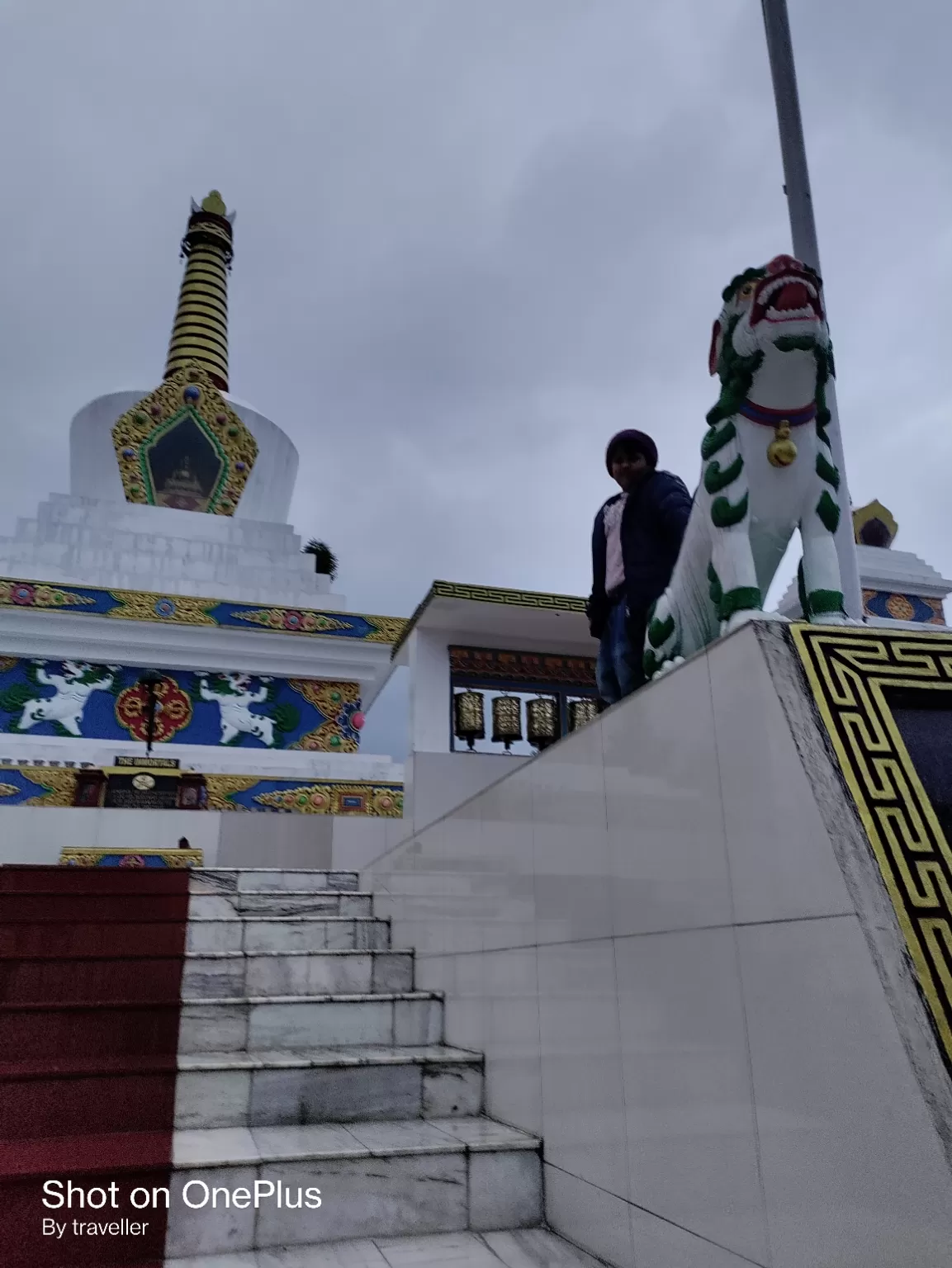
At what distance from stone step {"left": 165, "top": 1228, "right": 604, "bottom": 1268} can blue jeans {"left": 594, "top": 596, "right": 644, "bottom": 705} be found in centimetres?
167

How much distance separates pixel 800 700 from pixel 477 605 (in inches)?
183

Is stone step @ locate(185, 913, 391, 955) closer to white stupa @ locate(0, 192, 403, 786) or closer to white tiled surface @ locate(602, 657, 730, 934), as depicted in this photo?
white tiled surface @ locate(602, 657, 730, 934)

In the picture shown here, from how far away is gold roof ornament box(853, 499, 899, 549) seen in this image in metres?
13.6

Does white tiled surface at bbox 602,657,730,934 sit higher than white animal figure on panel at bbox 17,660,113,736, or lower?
lower

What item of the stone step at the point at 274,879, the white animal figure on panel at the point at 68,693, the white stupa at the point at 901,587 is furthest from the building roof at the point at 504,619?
the white stupa at the point at 901,587

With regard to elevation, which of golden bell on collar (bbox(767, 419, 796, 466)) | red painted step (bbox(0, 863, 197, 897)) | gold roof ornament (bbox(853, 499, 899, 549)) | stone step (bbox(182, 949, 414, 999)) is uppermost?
gold roof ornament (bbox(853, 499, 899, 549))

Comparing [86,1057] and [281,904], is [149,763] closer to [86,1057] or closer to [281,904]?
[281,904]

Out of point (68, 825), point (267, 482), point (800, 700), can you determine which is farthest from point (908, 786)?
point (267, 482)

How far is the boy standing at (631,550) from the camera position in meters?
3.23

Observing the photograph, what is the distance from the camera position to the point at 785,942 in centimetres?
161

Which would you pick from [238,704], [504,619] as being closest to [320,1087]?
[504,619]

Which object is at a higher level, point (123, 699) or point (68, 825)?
point (123, 699)

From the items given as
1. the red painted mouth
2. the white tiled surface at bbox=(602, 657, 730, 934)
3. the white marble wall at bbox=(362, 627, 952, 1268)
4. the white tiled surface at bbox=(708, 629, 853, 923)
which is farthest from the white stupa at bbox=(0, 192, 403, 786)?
the white tiled surface at bbox=(708, 629, 853, 923)

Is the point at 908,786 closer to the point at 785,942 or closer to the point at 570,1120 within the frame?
the point at 785,942
